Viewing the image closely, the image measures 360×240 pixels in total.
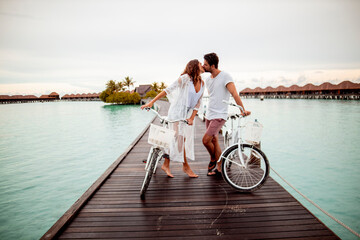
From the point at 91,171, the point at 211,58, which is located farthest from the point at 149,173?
the point at 91,171

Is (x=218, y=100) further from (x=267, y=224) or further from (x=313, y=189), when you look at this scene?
(x=313, y=189)

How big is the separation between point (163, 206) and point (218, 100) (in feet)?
5.70

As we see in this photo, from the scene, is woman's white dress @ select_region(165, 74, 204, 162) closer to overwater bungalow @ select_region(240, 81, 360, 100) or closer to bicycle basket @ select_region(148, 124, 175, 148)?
bicycle basket @ select_region(148, 124, 175, 148)

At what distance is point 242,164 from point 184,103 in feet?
4.21

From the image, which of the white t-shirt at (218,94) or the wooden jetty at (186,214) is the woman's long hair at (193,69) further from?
the wooden jetty at (186,214)

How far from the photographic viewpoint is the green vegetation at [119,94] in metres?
65.2

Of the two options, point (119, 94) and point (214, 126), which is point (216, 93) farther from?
point (119, 94)

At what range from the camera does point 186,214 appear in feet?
7.93

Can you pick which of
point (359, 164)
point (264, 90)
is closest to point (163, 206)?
point (359, 164)

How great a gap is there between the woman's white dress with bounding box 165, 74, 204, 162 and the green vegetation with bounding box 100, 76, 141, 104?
64153mm

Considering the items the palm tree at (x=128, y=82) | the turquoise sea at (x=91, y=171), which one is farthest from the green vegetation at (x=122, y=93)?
the turquoise sea at (x=91, y=171)

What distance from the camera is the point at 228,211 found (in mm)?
2467

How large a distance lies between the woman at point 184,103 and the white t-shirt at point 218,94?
163 millimetres

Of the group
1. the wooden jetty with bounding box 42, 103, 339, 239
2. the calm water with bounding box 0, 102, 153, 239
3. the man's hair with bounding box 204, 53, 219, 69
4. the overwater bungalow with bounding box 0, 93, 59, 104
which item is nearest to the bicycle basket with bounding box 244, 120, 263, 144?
the wooden jetty with bounding box 42, 103, 339, 239
